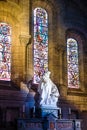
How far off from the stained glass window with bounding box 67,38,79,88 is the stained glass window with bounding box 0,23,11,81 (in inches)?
137

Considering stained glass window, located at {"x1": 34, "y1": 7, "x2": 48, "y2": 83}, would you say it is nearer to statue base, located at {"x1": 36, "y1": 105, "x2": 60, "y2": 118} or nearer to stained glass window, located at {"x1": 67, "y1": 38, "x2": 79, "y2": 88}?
stained glass window, located at {"x1": 67, "y1": 38, "x2": 79, "y2": 88}

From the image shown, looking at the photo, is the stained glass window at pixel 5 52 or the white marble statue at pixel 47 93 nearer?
the white marble statue at pixel 47 93

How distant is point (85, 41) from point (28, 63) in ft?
13.5

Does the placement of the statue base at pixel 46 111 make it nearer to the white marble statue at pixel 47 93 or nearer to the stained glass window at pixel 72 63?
the white marble statue at pixel 47 93

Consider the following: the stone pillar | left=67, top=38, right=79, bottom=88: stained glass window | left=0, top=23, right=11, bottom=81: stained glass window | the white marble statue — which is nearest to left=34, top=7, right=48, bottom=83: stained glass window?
the stone pillar

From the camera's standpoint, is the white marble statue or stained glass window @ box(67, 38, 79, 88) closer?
the white marble statue

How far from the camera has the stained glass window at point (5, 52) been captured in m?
17.0

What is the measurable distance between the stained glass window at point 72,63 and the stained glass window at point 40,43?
1.51m

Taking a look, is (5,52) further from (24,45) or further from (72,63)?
(72,63)

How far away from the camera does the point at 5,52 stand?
17.3 meters

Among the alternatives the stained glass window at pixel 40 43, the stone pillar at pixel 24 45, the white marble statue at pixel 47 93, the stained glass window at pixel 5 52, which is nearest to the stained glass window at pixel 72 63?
the stained glass window at pixel 40 43

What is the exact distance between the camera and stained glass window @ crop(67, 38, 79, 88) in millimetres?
18875

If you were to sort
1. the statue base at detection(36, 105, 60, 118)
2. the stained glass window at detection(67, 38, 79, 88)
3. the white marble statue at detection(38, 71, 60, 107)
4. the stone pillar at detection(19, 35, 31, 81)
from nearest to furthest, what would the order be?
the statue base at detection(36, 105, 60, 118) < the white marble statue at detection(38, 71, 60, 107) < the stone pillar at detection(19, 35, 31, 81) < the stained glass window at detection(67, 38, 79, 88)

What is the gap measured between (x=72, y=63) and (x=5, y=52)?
390 centimetres
